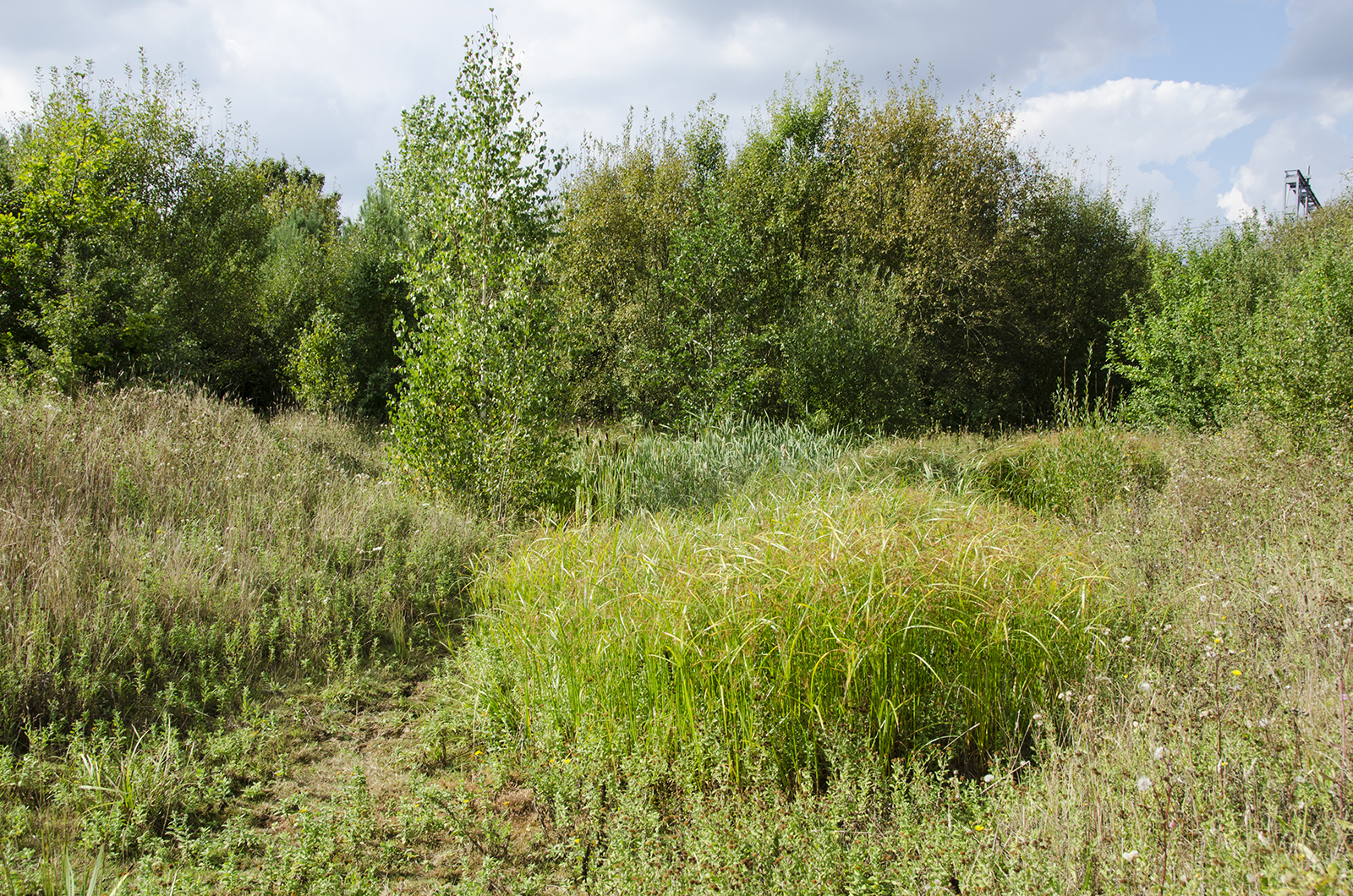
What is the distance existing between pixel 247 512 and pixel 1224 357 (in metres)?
12.5

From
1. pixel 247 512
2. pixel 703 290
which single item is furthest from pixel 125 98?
pixel 247 512

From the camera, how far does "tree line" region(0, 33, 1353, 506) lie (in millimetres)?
6828

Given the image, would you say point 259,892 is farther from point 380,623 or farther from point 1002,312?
point 1002,312

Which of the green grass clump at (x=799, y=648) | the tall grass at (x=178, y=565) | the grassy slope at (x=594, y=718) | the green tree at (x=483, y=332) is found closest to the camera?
the grassy slope at (x=594, y=718)

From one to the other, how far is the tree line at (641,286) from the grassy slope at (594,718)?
1896mm

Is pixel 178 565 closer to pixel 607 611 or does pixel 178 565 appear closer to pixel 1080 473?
pixel 607 611

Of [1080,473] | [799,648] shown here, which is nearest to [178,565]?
[799,648]

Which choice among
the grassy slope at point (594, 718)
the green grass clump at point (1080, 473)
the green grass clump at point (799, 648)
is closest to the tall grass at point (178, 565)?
the grassy slope at point (594, 718)

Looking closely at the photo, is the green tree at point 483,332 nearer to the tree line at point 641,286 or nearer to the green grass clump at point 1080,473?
the tree line at point 641,286

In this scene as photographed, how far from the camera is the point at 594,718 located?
3.23 metres

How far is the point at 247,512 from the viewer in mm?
5219

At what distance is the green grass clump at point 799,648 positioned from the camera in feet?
9.73

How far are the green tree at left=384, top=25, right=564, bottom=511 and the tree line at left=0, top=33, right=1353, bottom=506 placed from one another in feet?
0.09

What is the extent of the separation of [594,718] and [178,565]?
2588 mm
